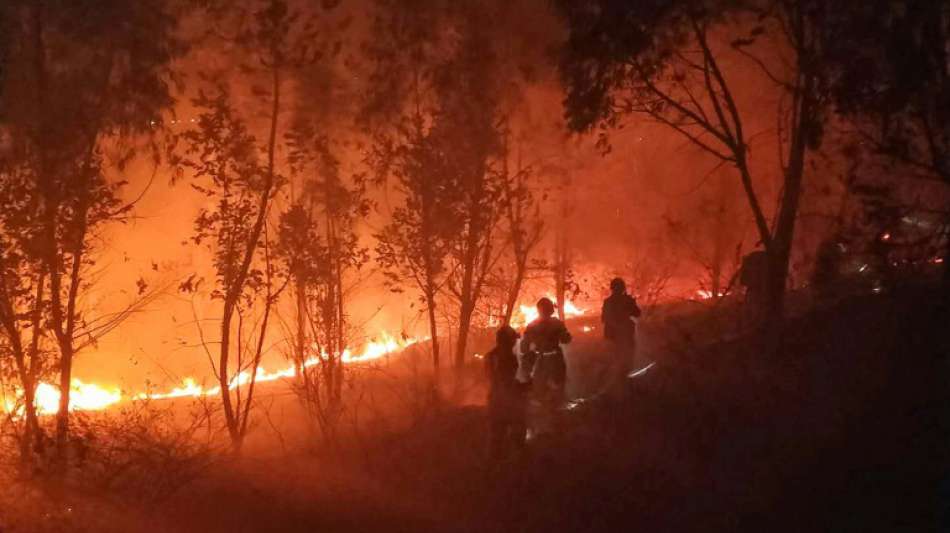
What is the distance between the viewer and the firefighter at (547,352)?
11055 mm

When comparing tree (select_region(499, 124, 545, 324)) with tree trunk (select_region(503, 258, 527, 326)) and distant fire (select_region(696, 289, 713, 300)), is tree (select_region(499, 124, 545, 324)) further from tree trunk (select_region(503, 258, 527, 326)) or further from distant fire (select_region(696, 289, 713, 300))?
distant fire (select_region(696, 289, 713, 300))

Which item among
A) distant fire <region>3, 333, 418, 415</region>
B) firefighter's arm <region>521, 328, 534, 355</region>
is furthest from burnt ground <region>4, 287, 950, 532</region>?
distant fire <region>3, 333, 418, 415</region>

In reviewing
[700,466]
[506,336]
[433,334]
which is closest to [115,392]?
[433,334]

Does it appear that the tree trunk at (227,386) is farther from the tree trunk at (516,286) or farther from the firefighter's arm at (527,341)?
the tree trunk at (516,286)

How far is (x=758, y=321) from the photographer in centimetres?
1353

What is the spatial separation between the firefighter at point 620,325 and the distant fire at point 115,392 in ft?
16.2

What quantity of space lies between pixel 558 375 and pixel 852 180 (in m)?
4.31

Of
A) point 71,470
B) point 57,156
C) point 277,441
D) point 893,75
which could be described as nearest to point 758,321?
point 893,75

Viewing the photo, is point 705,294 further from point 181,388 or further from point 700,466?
point 700,466

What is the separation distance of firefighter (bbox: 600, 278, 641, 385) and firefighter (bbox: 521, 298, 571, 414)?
1095 mm

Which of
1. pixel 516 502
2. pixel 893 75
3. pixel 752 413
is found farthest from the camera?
pixel 893 75

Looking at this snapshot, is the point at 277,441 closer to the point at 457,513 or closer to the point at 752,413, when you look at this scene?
the point at 457,513

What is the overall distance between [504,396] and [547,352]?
2100 mm

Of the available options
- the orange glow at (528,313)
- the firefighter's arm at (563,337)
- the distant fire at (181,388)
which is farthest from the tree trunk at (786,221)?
the orange glow at (528,313)
